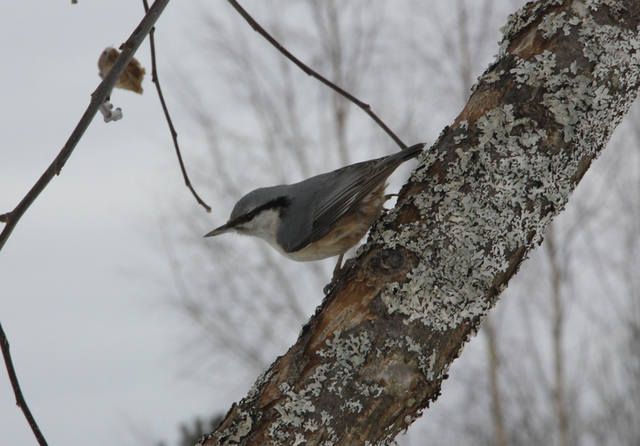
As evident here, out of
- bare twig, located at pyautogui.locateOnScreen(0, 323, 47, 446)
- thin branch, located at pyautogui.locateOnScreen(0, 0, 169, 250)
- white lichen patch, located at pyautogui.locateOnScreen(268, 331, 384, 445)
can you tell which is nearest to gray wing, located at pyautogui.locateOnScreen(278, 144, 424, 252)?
white lichen patch, located at pyautogui.locateOnScreen(268, 331, 384, 445)

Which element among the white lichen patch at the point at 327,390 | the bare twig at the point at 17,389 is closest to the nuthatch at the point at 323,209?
the white lichen patch at the point at 327,390

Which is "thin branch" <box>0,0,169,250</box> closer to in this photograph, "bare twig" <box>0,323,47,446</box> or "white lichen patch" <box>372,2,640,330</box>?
"bare twig" <box>0,323,47,446</box>

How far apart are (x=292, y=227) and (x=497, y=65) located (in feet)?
3.12

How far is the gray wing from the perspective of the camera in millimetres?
2135

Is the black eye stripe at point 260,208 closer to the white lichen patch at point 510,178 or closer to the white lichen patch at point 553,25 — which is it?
the white lichen patch at point 510,178

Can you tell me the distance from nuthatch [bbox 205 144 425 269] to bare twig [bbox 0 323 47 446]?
1.16 metres

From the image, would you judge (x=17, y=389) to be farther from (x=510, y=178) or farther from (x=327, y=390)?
(x=510, y=178)

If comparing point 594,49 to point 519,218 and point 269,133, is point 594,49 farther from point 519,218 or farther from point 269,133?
point 269,133

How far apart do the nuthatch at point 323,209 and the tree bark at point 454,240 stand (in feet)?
1.63

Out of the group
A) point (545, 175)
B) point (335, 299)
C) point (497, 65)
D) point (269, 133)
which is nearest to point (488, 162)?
point (545, 175)

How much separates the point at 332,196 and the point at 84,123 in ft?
3.44

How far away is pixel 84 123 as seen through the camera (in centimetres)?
129

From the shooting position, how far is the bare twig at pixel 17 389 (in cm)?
121

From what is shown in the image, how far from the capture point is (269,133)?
9.42 m
